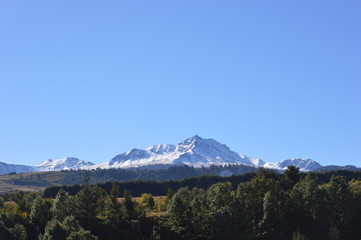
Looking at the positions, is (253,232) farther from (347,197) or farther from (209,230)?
(347,197)

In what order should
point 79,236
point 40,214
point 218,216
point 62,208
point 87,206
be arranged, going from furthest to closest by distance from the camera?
point 40,214, point 87,206, point 62,208, point 218,216, point 79,236

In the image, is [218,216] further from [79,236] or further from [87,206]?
[87,206]

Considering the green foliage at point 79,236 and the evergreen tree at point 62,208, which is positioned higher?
the evergreen tree at point 62,208

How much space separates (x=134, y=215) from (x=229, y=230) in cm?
2905

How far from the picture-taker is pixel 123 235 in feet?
424

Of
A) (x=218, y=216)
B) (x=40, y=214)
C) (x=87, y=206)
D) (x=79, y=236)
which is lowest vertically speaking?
(x=79, y=236)

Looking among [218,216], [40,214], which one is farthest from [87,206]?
[218,216]

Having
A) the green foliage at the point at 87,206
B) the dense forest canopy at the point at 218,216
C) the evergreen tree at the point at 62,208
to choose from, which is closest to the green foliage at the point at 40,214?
the dense forest canopy at the point at 218,216

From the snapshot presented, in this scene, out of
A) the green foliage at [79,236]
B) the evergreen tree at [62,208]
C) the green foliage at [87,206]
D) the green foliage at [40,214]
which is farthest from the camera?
the green foliage at [40,214]

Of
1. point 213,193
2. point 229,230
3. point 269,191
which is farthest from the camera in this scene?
point 213,193

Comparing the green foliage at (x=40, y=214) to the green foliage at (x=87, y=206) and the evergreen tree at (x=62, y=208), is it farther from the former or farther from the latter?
the green foliage at (x=87, y=206)

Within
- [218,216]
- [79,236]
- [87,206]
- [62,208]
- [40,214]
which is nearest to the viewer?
[79,236]

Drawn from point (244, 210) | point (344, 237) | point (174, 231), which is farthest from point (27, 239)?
point (344, 237)

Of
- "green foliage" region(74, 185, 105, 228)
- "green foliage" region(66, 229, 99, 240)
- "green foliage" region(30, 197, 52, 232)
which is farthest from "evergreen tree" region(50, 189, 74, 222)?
"green foliage" region(66, 229, 99, 240)
